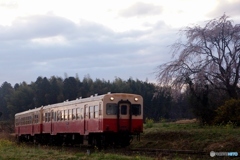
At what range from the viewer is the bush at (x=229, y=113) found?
28.0 metres

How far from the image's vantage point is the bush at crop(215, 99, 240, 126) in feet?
91.7

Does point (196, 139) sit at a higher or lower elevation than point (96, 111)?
lower

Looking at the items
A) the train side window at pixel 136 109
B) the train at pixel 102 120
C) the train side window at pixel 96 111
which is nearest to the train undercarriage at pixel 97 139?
the train at pixel 102 120

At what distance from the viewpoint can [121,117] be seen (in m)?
24.0

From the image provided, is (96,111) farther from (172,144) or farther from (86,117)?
(172,144)

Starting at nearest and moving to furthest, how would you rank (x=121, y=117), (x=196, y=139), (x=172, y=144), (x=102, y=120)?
(x=102, y=120)
(x=121, y=117)
(x=196, y=139)
(x=172, y=144)

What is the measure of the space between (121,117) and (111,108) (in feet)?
2.35

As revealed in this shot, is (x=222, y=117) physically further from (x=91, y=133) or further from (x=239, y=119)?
(x=91, y=133)

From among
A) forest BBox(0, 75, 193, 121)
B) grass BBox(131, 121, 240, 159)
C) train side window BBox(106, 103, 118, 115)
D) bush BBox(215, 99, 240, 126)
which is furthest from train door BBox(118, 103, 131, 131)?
forest BBox(0, 75, 193, 121)

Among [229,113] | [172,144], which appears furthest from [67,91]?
[172,144]

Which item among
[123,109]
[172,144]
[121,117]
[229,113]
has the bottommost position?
[172,144]

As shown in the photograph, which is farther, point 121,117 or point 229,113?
point 229,113

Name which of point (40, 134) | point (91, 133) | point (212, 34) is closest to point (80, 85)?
point (40, 134)

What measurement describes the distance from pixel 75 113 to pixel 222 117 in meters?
9.06
